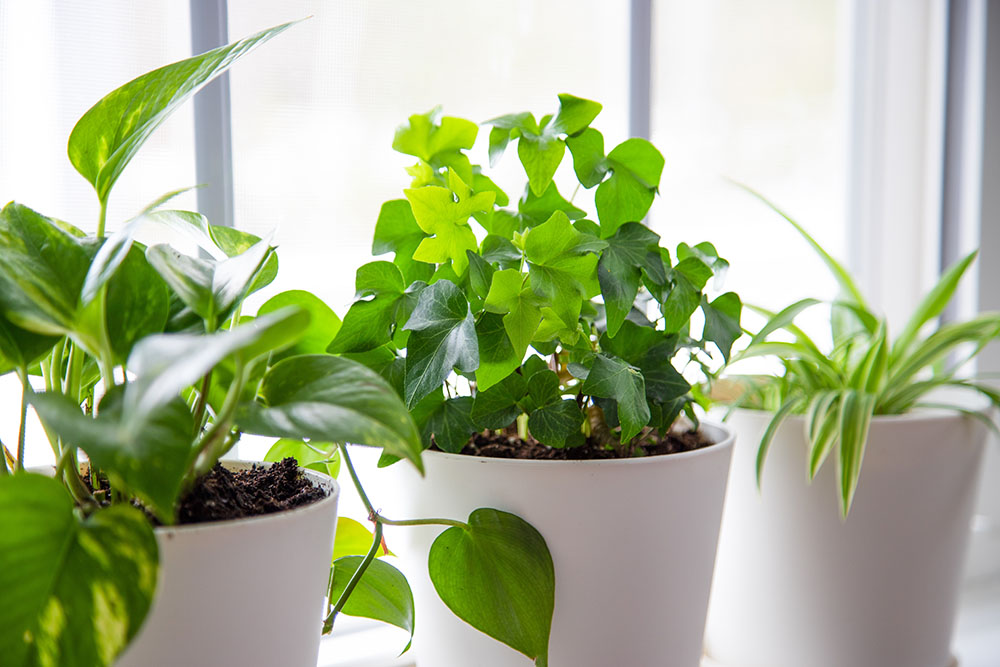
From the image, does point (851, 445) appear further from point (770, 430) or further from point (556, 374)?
point (556, 374)

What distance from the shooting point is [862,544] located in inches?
30.0

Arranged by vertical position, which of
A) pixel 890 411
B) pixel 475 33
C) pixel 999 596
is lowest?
pixel 999 596

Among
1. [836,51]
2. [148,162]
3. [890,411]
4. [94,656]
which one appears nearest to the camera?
[94,656]

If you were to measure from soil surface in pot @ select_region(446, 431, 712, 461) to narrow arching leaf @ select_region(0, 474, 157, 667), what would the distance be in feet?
0.95

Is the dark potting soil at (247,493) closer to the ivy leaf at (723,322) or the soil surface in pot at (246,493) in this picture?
the soil surface in pot at (246,493)

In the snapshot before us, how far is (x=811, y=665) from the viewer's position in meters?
0.80

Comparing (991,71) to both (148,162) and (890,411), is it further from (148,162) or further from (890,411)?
(148,162)

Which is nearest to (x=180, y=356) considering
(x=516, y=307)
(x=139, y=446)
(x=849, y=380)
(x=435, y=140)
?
(x=139, y=446)

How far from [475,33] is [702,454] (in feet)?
1.85

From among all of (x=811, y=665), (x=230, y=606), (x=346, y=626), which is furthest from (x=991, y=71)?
(x=230, y=606)

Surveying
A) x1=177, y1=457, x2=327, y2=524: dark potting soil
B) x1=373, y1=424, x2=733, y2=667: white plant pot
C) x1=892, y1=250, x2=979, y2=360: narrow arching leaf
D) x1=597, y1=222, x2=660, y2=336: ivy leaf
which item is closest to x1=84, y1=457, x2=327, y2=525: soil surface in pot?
x1=177, y1=457, x2=327, y2=524: dark potting soil

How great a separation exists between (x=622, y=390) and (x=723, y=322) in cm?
13

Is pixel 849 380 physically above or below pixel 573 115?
below

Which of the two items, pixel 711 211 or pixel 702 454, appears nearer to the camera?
pixel 702 454
